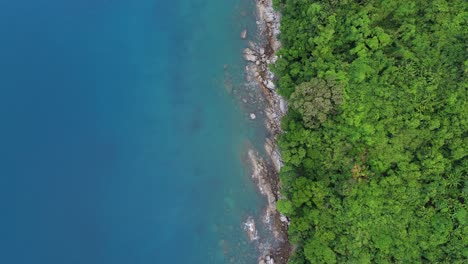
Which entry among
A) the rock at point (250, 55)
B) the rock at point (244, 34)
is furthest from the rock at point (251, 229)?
the rock at point (244, 34)

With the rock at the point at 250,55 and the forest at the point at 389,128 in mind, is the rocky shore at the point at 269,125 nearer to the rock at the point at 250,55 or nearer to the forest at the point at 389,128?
the rock at the point at 250,55

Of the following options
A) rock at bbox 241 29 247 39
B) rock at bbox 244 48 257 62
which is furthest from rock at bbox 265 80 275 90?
rock at bbox 241 29 247 39

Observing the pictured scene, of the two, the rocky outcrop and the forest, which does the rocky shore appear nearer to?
the rocky outcrop

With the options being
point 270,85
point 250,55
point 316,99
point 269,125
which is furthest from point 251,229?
point 250,55

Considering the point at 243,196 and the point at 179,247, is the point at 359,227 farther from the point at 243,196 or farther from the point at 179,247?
the point at 179,247

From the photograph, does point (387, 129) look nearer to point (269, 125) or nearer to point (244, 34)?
point (269, 125)

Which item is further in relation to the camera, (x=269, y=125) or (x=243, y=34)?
(x=243, y=34)
